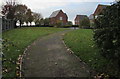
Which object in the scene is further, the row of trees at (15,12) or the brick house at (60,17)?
the brick house at (60,17)

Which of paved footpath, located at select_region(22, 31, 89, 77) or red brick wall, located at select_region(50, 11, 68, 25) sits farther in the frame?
red brick wall, located at select_region(50, 11, 68, 25)

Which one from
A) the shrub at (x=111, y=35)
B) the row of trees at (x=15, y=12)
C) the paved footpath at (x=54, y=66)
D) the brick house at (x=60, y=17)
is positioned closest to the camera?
the shrub at (x=111, y=35)

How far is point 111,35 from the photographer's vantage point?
20.1 feet

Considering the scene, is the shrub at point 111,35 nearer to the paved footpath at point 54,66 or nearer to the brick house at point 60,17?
the paved footpath at point 54,66

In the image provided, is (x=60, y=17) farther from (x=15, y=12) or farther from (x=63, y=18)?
(x=15, y=12)

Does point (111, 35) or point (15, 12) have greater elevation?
point (15, 12)

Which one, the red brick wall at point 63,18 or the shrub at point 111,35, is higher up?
the red brick wall at point 63,18

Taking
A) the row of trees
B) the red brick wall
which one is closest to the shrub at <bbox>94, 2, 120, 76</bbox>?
the row of trees

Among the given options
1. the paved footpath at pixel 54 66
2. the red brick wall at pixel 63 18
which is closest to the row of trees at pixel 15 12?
the red brick wall at pixel 63 18

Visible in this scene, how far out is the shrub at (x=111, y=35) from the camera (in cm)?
589

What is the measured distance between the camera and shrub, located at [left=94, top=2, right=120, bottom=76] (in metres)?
5.89

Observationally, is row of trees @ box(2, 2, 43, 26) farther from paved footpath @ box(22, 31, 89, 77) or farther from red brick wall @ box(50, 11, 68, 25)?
paved footpath @ box(22, 31, 89, 77)

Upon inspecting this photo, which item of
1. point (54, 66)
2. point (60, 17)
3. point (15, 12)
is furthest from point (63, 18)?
point (54, 66)

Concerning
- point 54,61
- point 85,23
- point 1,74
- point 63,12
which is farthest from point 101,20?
point 63,12
